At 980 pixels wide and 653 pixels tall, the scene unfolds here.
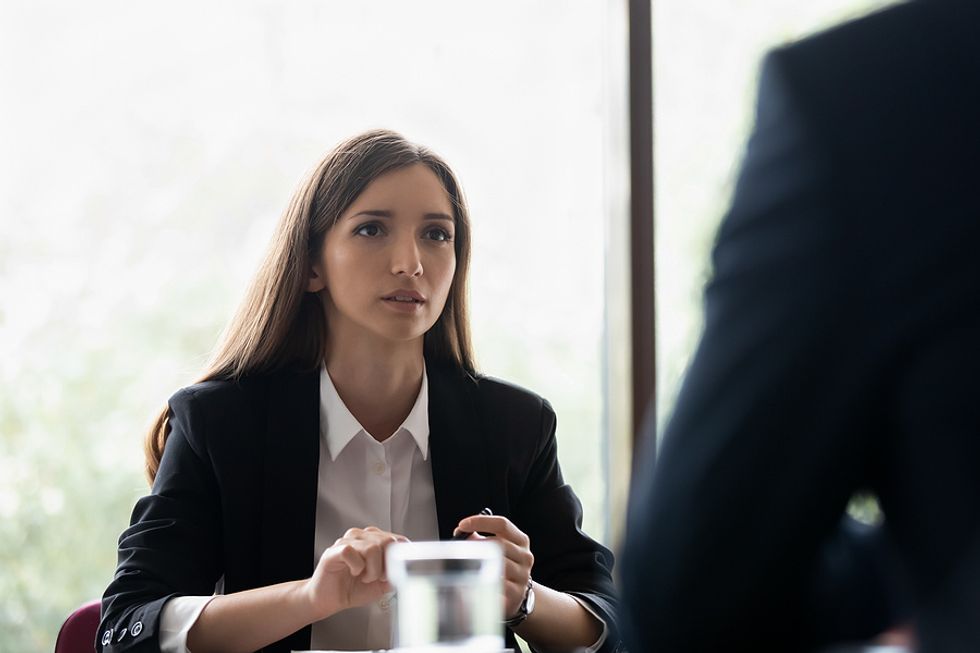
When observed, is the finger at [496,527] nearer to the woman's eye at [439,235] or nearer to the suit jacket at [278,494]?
the suit jacket at [278,494]

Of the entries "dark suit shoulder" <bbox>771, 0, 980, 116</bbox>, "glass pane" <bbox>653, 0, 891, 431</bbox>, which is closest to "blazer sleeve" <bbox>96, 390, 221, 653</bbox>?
"dark suit shoulder" <bbox>771, 0, 980, 116</bbox>

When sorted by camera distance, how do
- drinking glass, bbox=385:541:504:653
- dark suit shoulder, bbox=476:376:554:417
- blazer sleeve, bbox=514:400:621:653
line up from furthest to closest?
1. dark suit shoulder, bbox=476:376:554:417
2. blazer sleeve, bbox=514:400:621:653
3. drinking glass, bbox=385:541:504:653

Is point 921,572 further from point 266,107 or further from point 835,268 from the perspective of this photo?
point 266,107

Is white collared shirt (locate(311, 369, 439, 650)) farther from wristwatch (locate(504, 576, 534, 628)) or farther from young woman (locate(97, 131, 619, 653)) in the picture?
wristwatch (locate(504, 576, 534, 628))

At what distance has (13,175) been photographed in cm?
294

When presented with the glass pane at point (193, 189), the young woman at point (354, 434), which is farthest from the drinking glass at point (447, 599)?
the glass pane at point (193, 189)

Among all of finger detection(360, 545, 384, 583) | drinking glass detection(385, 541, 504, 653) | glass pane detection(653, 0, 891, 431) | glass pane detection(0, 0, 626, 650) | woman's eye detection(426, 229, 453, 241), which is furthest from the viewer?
glass pane detection(653, 0, 891, 431)

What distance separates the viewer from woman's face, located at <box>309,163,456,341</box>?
74.4 inches

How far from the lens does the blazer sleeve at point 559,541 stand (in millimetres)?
1867

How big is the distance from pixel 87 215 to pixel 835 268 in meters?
2.71

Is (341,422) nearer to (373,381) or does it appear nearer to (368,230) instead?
(373,381)

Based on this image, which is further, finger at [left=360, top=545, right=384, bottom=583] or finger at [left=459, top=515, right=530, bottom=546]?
finger at [left=459, top=515, right=530, bottom=546]

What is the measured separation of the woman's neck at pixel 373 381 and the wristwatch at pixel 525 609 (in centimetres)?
48

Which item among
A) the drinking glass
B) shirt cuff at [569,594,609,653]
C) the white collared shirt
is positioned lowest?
shirt cuff at [569,594,609,653]
